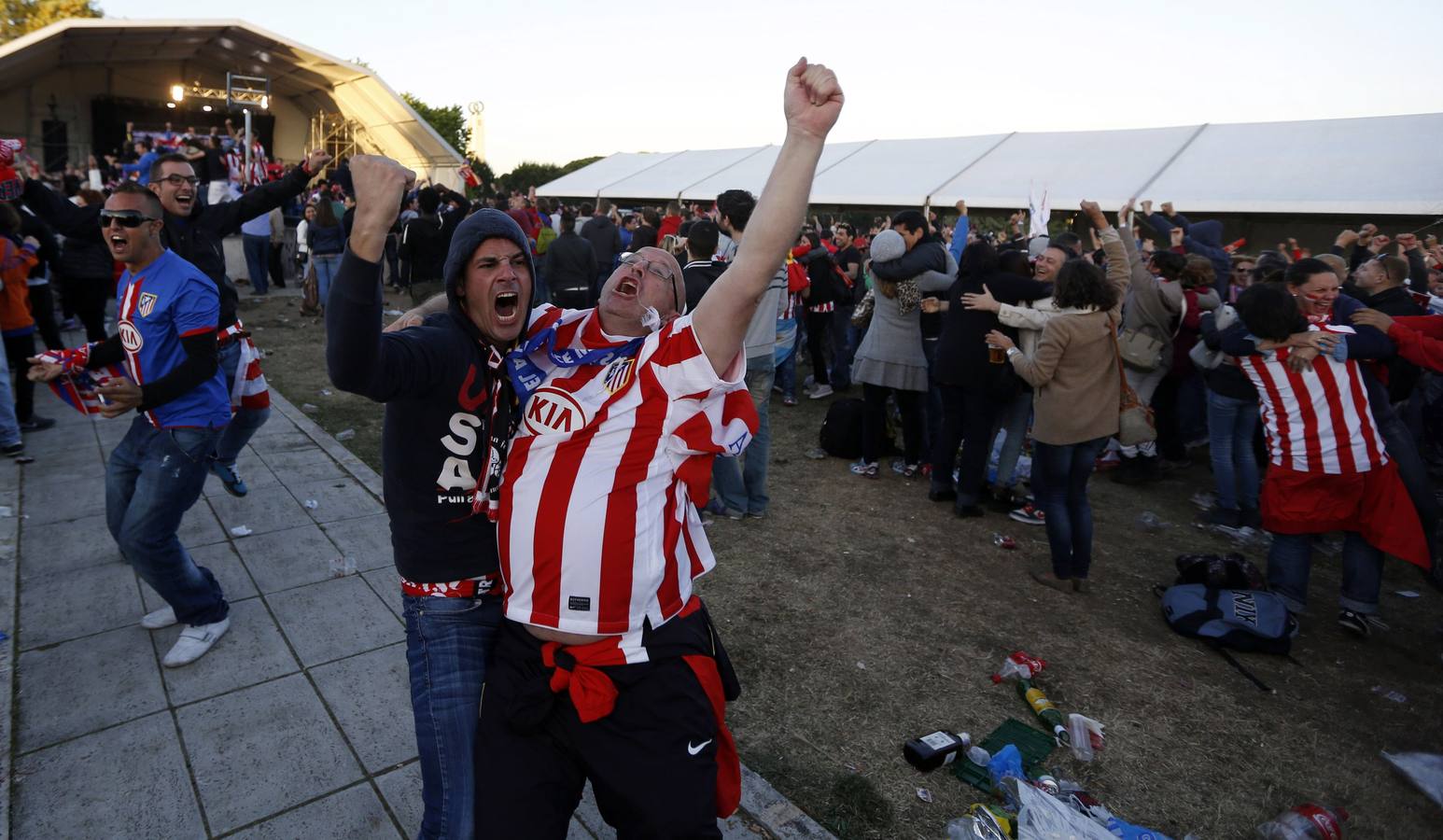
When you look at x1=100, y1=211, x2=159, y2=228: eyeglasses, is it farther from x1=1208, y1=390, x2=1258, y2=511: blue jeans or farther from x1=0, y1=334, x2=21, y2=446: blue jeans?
x1=1208, y1=390, x2=1258, y2=511: blue jeans

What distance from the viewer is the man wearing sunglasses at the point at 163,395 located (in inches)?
131

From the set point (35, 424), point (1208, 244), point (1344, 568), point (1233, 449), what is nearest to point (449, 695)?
point (1344, 568)

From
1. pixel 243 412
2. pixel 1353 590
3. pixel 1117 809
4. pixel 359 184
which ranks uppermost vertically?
pixel 359 184

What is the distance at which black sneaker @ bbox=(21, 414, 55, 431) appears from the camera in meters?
6.55

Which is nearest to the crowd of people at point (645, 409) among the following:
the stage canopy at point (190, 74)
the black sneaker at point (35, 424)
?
the black sneaker at point (35, 424)

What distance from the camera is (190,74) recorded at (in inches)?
1201

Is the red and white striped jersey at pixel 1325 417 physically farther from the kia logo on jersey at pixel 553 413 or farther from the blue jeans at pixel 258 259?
the blue jeans at pixel 258 259

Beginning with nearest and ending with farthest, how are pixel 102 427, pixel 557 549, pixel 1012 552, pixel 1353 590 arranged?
pixel 557 549 < pixel 1353 590 < pixel 1012 552 < pixel 102 427

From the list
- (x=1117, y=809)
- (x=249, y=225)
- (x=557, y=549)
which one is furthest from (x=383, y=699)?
(x=249, y=225)

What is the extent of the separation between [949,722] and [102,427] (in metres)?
7.33

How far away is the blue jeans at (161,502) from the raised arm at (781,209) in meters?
3.00

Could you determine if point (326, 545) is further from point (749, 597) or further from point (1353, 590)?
point (1353, 590)

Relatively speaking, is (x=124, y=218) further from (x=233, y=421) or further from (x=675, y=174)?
(x=675, y=174)

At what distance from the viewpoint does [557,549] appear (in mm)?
1789
